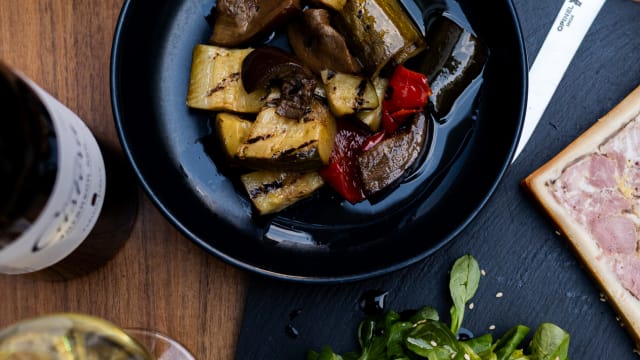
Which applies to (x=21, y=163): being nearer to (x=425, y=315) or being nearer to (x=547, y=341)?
(x=425, y=315)

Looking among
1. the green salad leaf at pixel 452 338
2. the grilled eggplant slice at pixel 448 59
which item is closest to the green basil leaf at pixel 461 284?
the green salad leaf at pixel 452 338

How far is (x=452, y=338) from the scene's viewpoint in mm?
1562

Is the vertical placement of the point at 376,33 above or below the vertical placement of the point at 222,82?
Answer: above

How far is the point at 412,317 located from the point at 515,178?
471 mm

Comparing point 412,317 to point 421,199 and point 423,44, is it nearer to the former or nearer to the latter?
point 421,199

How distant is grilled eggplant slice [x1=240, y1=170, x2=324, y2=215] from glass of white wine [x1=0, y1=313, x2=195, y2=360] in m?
0.46

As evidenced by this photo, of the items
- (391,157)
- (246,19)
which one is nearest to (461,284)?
(391,157)

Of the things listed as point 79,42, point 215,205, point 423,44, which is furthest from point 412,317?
point 79,42

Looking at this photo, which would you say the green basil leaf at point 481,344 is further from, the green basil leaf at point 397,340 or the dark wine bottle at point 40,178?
the dark wine bottle at point 40,178

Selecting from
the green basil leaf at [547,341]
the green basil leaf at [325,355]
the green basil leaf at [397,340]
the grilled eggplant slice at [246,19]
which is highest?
the grilled eggplant slice at [246,19]

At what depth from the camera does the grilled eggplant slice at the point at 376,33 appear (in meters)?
1.52

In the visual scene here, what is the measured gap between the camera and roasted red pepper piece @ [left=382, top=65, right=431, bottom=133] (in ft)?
5.10

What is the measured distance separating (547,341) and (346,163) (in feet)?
2.25

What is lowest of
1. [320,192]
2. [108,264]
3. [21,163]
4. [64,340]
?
[108,264]
